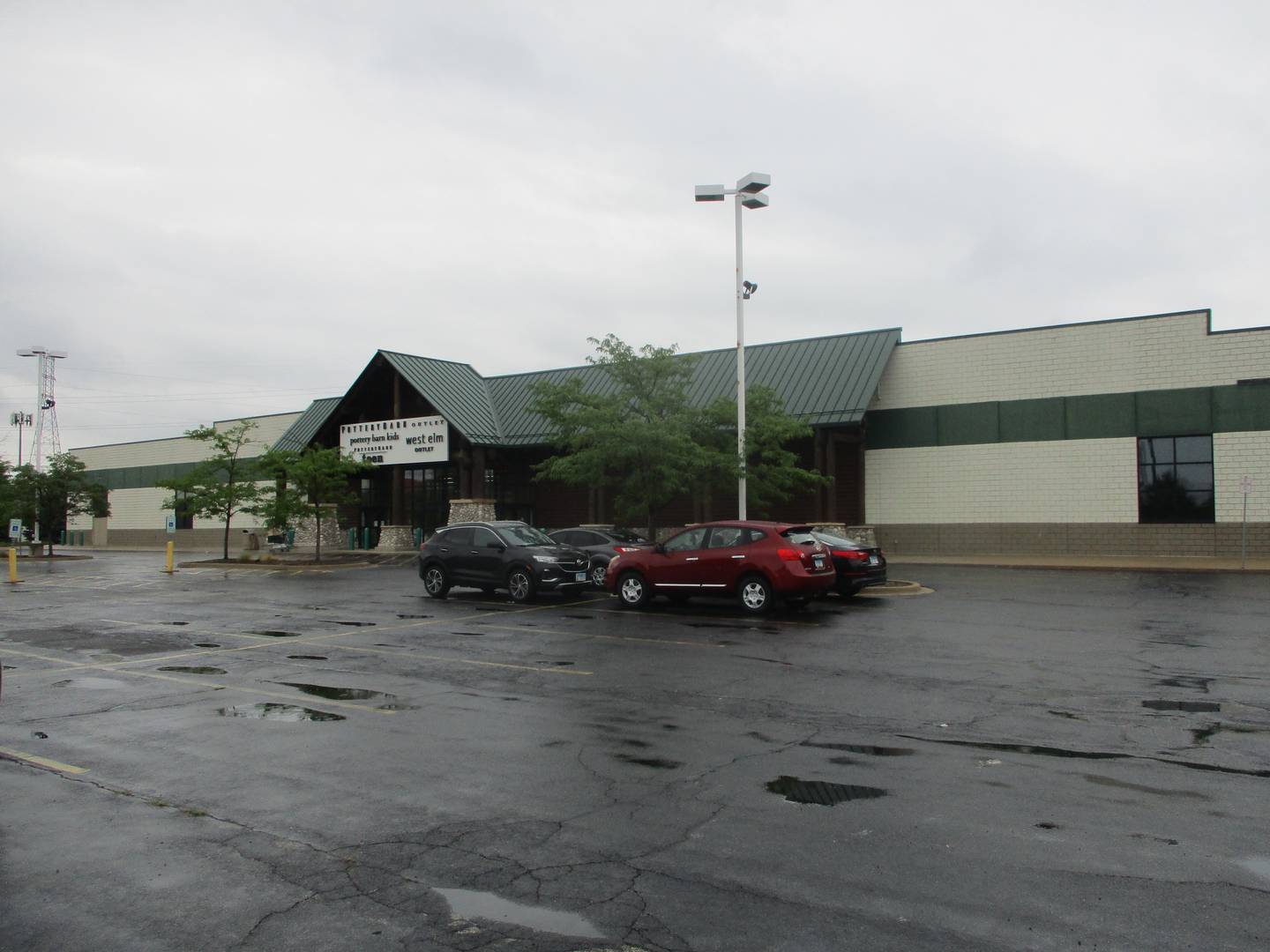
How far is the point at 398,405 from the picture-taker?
3941 cm

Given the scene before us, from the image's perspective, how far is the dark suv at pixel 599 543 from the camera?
22.1 meters

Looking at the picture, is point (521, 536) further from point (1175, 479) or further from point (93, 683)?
point (1175, 479)

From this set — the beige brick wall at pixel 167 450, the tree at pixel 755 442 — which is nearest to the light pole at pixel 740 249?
the tree at pixel 755 442

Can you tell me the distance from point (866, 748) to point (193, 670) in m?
8.22

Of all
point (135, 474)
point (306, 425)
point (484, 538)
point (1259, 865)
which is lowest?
point (1259, 865)

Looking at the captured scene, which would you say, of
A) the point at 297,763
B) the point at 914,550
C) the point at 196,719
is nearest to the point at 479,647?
the point at 196,719

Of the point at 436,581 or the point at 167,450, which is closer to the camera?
the point at 436,581

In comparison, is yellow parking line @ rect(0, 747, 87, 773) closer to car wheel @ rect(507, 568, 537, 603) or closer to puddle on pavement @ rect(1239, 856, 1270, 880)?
puddle on pavement @ rect(1239, 856, 1270, 880)

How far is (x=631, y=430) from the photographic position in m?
24.5

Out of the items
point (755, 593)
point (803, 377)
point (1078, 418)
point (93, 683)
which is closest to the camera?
point (93, 683)

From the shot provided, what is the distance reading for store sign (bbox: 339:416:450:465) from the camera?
38000 millimetres

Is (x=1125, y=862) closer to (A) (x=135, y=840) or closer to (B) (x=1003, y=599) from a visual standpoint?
(A) (x=135, y=840)

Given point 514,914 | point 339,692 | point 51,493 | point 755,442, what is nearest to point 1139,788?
point 514,914

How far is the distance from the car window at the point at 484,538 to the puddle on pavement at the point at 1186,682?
12777 mm
